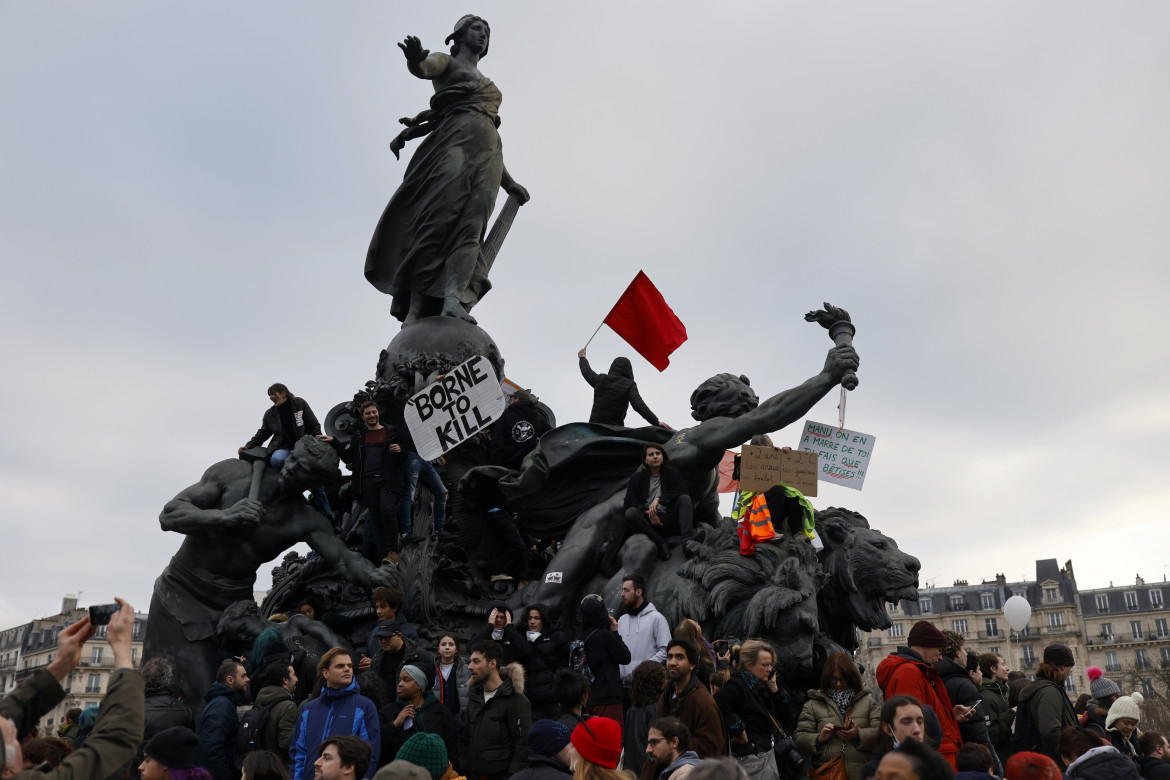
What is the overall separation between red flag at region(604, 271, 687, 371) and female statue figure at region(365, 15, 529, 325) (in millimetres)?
2100

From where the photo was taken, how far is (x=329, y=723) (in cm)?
662

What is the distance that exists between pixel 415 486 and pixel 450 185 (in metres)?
4.54

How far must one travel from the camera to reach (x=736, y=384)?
11672 millimetres

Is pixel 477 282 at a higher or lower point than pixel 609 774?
higher

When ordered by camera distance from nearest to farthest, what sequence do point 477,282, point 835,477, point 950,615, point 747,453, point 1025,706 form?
point 1025,706
point 747,453
point 835,477
point 477,282
point 950,615

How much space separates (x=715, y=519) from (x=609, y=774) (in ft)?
23.4

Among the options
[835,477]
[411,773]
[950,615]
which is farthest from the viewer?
[950,615]

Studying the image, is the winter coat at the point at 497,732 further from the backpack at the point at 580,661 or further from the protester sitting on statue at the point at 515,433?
the protester sitting on statue at the point at 515,433

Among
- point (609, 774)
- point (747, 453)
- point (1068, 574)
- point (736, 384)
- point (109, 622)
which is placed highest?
point (1068, 574)

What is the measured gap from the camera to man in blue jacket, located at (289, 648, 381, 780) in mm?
6602

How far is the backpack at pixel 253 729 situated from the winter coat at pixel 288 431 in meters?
4.85

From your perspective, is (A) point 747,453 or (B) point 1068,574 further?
(B) point 1068,574

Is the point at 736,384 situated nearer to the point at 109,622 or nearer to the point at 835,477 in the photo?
the point at 835,477

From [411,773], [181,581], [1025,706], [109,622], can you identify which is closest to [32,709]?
[109,622]
